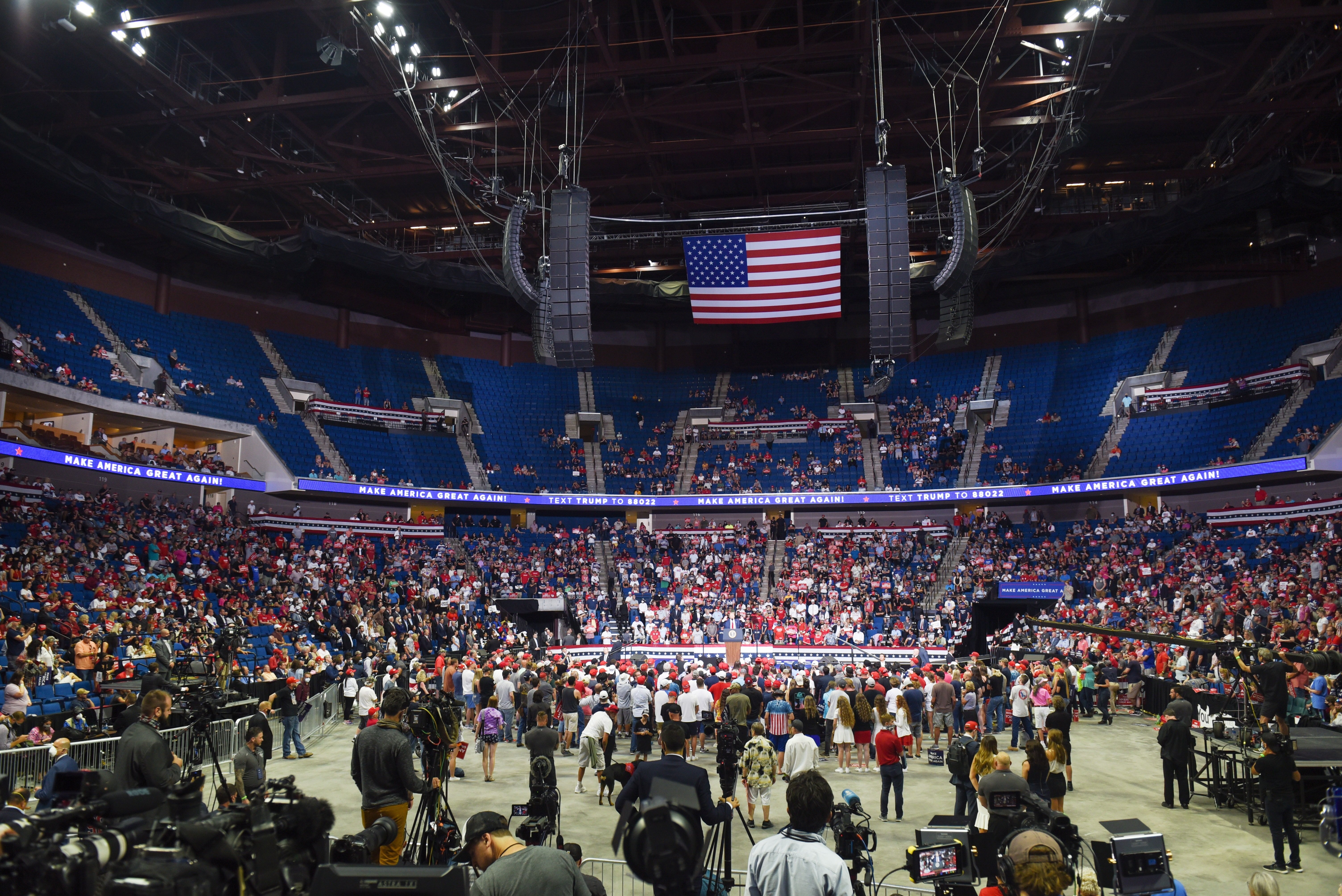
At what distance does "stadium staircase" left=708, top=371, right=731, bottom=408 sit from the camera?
130ft

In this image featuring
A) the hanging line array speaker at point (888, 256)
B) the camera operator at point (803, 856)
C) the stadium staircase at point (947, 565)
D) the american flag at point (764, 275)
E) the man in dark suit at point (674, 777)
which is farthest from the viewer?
the stadium staircase at point (947, 565)

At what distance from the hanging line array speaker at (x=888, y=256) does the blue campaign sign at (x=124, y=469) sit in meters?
22.7

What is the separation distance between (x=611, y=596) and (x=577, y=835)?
21938mm

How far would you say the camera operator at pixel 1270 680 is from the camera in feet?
30.1

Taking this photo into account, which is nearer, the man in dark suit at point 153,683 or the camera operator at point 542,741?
the man in dark suit at point 153,683

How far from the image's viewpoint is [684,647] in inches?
1089

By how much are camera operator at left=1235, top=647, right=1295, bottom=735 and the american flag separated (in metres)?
18.2

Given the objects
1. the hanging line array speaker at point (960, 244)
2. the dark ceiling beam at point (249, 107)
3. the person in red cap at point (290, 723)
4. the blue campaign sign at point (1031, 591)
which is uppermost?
the dark ceiling beam at point (249, 107)

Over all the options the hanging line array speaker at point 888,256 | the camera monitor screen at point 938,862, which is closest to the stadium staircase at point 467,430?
the hanging line array speaker at point 888,256

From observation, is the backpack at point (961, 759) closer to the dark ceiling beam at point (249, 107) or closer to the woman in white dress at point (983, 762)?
the woman in white dress at point (983, 762)

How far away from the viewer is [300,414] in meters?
33.5

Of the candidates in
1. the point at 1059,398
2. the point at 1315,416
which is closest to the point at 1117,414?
the point at 1059,398

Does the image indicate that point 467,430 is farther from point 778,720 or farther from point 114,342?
point 778,720

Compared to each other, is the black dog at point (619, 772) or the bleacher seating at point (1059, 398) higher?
the bleacher seating at point (1059, 398)
